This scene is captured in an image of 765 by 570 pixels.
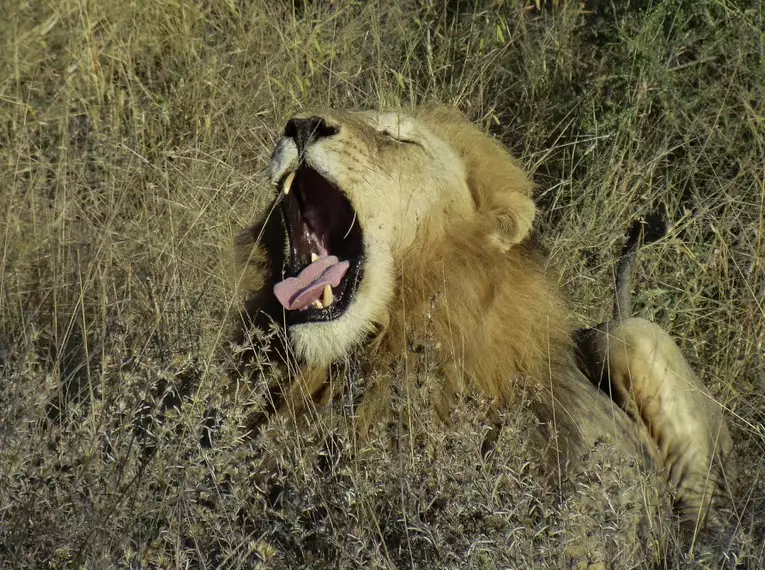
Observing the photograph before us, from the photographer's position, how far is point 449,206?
4027 mm

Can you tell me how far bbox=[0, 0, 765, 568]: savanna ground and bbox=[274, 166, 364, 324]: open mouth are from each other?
29 centimetres

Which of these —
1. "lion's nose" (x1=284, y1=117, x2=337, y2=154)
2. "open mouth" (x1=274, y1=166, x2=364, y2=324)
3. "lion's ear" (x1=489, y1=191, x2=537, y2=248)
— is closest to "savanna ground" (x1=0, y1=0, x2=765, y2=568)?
"open mouth" (x1=274, y1=166, x2=364, y2=324)

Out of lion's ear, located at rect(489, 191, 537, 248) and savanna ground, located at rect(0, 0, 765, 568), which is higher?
lion's ear, located at rect(489, 191, 537, 248)

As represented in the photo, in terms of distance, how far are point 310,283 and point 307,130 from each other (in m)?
0.48

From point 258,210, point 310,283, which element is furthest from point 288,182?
point 258,210

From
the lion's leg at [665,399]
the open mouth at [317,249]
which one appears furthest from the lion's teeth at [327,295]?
the lion's leg at [665,399]

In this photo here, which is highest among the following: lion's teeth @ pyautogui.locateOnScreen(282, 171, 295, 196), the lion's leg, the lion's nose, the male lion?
the lion's nose

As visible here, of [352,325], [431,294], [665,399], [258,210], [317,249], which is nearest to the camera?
[352,325]

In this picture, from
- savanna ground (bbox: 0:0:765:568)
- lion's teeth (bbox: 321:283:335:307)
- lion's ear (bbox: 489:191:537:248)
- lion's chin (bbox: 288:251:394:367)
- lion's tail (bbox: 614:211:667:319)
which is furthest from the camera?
lion's tail (bbox: 614:211:667:319)

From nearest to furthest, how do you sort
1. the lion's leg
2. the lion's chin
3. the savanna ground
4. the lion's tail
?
the savanna ground → the lion's chin → the lion's leg → the lion's tail

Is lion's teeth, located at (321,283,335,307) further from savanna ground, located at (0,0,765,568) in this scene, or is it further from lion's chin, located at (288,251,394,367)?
savanna ground, located at (0,0,765,568)

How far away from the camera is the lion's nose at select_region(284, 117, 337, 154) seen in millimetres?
3734

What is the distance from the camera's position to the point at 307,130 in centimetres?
373

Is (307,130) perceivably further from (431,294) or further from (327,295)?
(431,294)
